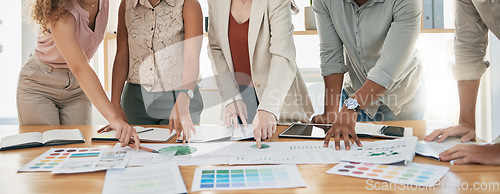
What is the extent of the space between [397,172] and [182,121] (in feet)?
2.61

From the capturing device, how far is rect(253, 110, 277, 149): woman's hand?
127 cm

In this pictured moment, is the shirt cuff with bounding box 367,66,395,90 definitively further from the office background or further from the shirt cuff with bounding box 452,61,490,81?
the office background

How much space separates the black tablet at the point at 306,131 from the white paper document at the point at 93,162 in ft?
1.87

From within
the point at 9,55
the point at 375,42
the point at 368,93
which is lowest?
the point at 368,93

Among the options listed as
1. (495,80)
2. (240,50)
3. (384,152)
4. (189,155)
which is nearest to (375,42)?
(240,50)

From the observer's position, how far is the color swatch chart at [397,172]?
2.88ft

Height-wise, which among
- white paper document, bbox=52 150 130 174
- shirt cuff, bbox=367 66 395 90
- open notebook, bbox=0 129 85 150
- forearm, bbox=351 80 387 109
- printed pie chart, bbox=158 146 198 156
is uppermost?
shirt cuff, bbox=367 66 395 90

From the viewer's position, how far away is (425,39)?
3.32 metres

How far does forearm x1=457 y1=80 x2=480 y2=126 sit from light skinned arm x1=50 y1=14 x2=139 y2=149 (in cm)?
111

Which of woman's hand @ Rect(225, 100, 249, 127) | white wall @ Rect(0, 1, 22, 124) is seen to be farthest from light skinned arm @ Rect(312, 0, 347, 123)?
white wall @ Rect(0, 1, 22, 124)

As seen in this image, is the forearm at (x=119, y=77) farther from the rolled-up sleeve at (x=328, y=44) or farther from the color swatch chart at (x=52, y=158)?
the rolled-up sleeve at (x=328, y=44)

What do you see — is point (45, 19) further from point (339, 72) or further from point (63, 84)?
point (339, 72)

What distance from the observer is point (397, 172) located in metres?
0.94

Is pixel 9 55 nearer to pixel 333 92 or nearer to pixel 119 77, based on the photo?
pixel 119 77
